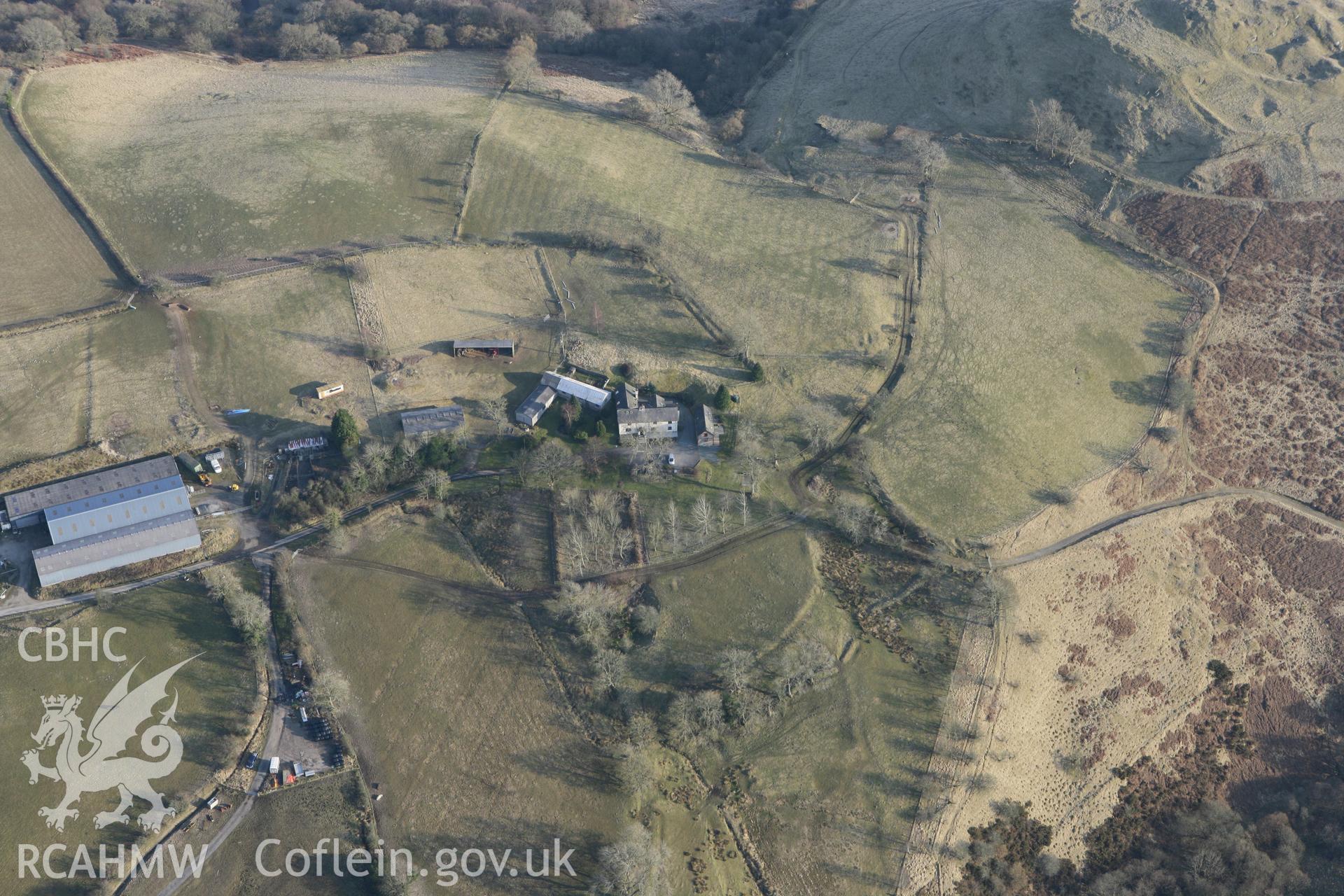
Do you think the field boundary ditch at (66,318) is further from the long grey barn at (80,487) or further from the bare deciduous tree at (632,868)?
the bare deciduous tree at (632,868)

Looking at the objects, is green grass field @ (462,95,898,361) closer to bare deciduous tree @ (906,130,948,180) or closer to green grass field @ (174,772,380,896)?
bare deciduous tree @ (906,130,948,180)

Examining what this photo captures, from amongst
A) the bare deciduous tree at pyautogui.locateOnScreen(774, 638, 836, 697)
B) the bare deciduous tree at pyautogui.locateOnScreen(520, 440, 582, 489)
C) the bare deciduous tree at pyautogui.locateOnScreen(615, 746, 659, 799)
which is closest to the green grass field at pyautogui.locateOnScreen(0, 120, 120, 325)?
the bare deciduous tree at pyautogui.locateOnScreen(520, 440, 582, 489)

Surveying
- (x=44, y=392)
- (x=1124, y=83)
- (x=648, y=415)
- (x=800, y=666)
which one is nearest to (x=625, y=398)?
(x=648, y=415)

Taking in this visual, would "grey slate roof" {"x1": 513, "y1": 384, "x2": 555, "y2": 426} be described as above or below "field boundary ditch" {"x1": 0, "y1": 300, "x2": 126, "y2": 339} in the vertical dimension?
below

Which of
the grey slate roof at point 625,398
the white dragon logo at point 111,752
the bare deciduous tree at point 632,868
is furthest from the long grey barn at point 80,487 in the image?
the bare deciduous tree at point 632,868

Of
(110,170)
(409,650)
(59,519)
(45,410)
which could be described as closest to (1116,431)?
(409,650)

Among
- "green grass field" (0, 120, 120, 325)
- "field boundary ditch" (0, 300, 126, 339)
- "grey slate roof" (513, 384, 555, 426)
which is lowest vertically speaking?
"grey slate roof" (513, 384, 555, 426)
